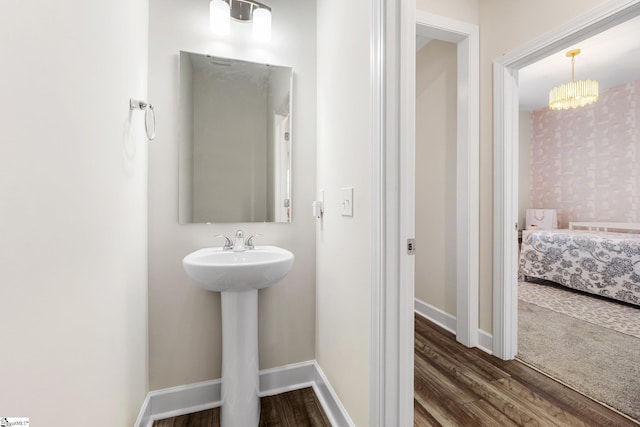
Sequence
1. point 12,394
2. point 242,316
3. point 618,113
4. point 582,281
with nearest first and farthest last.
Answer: point 12,394 → point 242,316 → point 582,281 → point 618,113

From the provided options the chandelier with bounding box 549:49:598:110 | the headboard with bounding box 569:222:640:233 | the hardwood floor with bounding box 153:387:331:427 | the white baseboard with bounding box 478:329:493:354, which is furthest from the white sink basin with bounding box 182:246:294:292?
the headboard with bounding box 569:222:640:233

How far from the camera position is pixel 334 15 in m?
1.46

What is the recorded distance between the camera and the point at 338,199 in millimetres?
1396

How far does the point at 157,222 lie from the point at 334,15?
1.37 m

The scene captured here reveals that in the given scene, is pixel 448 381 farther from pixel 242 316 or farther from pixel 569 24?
pixel 569 24

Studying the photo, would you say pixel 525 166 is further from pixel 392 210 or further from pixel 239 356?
pixel 239 356

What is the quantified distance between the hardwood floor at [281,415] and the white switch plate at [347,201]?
40.7 inches

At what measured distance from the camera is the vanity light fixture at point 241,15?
4.95ft

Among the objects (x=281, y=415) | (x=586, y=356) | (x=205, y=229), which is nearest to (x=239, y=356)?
(x=281, y=415)

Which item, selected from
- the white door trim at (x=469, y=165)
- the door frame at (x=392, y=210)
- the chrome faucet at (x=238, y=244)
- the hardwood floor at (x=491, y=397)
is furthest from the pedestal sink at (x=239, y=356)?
the white door trim at (x=469, y=165)

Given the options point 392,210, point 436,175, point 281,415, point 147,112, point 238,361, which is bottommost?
point 281,415

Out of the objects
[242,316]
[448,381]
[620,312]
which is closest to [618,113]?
[620,312]

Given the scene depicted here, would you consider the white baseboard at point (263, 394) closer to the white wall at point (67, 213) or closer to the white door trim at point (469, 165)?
the white wall at point (67, 213)

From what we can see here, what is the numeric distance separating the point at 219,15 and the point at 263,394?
2.06 metres
